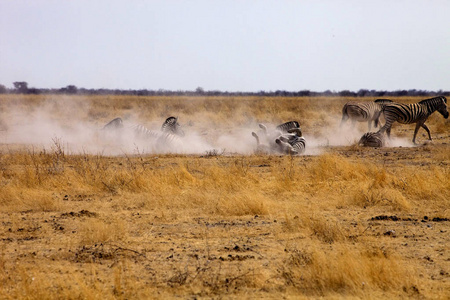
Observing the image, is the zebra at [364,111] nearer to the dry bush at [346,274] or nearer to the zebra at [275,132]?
the zebra at [275,132]

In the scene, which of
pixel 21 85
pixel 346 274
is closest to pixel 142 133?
pixel 346 274

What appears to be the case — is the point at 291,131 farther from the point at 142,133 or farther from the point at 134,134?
the point at 134,134

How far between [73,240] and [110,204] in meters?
2.06

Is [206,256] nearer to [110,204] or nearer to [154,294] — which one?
[154,294]

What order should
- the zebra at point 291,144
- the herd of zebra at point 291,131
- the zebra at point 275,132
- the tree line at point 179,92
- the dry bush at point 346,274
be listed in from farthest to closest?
the tree line at point 179,92 → the zebra at point 275,132 → the herd of zebra at point 291,131 → the zebra at point 291,144 → the dry bush at point 346,274

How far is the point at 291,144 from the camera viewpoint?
626 inches

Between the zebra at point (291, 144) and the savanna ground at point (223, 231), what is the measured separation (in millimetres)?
1977

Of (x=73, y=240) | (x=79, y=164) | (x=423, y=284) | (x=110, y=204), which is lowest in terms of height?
(x=73, y=240)

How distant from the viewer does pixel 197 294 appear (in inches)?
193

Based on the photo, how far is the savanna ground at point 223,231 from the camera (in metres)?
5.07

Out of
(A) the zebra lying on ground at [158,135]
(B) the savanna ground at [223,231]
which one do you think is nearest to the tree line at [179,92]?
(A) the zebra lying on ground at [158,135]

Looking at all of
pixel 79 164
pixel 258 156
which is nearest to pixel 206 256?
pixel 79 164

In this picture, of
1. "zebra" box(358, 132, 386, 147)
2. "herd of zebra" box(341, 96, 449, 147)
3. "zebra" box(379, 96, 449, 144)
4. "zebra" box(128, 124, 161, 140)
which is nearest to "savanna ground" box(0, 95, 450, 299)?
"zebra" box(128, 124, 161, 140)

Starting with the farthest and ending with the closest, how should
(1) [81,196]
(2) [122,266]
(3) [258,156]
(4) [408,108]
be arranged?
(4) [408,108] < (3) [258,156] < (1) [81,196] < (2) [122,266]
